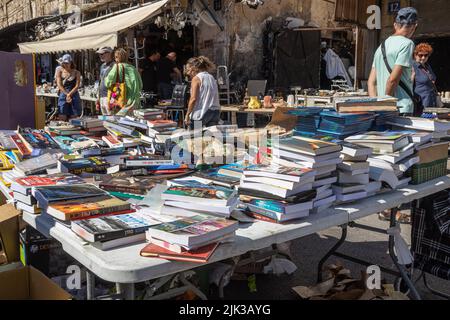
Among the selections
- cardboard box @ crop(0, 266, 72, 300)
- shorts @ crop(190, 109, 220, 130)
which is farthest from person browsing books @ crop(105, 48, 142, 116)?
cardboard box @ crop(0, 266, 72, 300)

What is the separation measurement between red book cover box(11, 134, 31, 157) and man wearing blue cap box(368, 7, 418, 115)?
277 centimetres

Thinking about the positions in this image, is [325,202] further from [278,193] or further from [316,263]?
[316,263]

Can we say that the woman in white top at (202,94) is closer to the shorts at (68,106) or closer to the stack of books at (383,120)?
the stack of books at (383,120)

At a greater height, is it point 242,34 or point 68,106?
point 242,34

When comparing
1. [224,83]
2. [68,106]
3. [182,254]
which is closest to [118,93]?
[68,106]

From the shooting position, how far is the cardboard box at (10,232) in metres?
2.27

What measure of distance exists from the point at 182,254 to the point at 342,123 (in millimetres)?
1545

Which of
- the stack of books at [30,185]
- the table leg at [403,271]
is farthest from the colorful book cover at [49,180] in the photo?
the table leg at [403,271]

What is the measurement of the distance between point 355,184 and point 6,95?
3.45 meters

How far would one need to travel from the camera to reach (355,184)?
2.21 metres

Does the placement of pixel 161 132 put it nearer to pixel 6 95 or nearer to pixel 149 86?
pixel 6 95

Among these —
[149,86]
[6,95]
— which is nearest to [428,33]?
[149,86]

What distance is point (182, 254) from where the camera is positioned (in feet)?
4.88

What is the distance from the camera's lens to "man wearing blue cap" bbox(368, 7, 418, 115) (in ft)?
11.6
